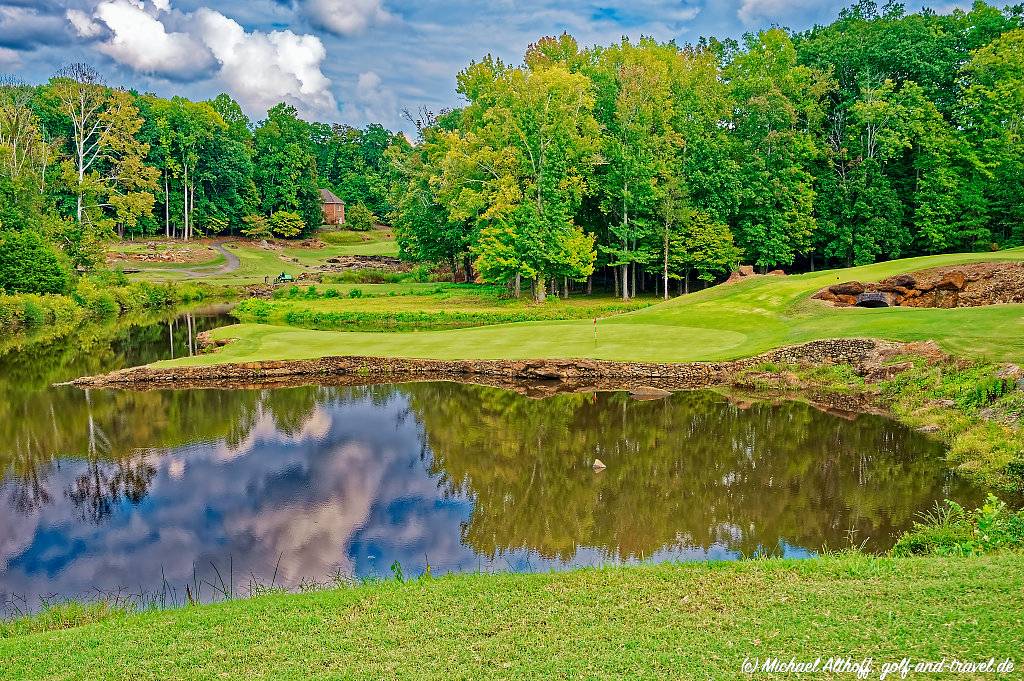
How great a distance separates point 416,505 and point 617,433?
6642 millimetres

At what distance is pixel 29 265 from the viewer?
1837 inches

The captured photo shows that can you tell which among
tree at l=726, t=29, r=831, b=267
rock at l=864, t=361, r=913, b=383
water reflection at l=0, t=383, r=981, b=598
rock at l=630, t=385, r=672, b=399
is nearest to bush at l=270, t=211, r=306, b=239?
tree at l=726, t=29, r=831, b=267

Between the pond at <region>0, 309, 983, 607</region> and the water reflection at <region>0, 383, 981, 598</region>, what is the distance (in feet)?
0.19

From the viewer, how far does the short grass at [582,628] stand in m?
6.79

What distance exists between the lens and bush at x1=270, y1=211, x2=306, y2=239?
9124cm

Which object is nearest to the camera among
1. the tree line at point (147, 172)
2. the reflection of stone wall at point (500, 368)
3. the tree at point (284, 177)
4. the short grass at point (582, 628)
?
the short grass at point (582, 628)

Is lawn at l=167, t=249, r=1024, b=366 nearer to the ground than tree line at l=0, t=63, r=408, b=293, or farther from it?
nearer to the ground

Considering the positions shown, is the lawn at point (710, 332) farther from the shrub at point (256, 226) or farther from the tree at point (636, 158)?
the shrub at point (256, 226)

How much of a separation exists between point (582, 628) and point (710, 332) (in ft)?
78.5

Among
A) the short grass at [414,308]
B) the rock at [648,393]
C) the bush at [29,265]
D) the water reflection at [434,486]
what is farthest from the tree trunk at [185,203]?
the rock at [648,393]

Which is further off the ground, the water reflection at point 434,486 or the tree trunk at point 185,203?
the tree trunk at point 185,203

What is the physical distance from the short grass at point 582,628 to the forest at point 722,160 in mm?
36421

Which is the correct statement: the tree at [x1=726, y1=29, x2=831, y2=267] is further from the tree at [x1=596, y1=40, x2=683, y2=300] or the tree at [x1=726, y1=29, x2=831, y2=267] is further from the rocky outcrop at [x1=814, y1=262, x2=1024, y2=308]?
the rocky outcrop at [x1=814, y1=262, x2=1024, y2=308]

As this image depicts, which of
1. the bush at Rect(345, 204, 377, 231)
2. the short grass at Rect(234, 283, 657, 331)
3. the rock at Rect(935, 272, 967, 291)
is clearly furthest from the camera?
the bush at Rect(345, 204, 377, 231)
